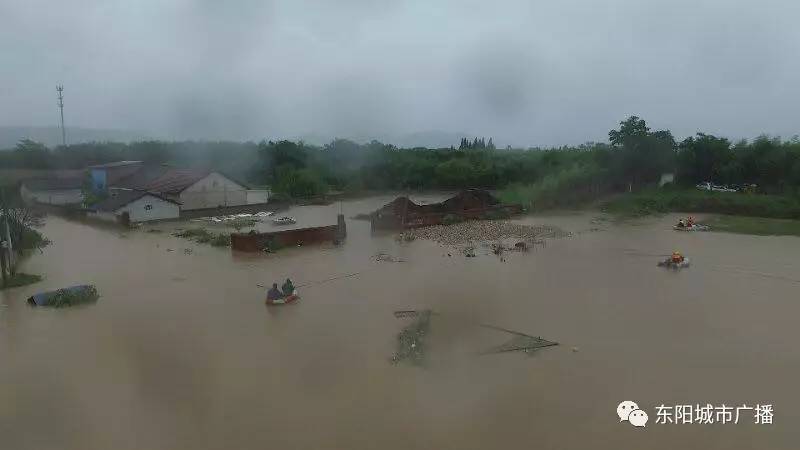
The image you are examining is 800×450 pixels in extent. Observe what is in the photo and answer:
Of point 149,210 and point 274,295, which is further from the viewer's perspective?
point 149,210

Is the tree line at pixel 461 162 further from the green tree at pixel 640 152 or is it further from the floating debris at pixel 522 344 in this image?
the floating debris at pixel 522 344

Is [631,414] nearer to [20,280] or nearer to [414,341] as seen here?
[414,341]

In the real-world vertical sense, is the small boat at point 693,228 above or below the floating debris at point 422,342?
above

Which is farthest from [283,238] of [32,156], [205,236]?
[32,156]

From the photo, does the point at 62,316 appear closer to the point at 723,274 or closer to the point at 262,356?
the point at 262,356

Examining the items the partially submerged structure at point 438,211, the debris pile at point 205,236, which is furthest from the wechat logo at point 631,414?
the partially submerged structure at point 438,211

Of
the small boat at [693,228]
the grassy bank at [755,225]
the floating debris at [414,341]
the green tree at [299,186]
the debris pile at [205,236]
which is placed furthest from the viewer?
A: the green tree at [299,186]

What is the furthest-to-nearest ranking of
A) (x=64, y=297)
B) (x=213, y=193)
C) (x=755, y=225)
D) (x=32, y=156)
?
(x=32, y=156), (x=213, y=193), (x=755, y=225), (x=64, y=297)
